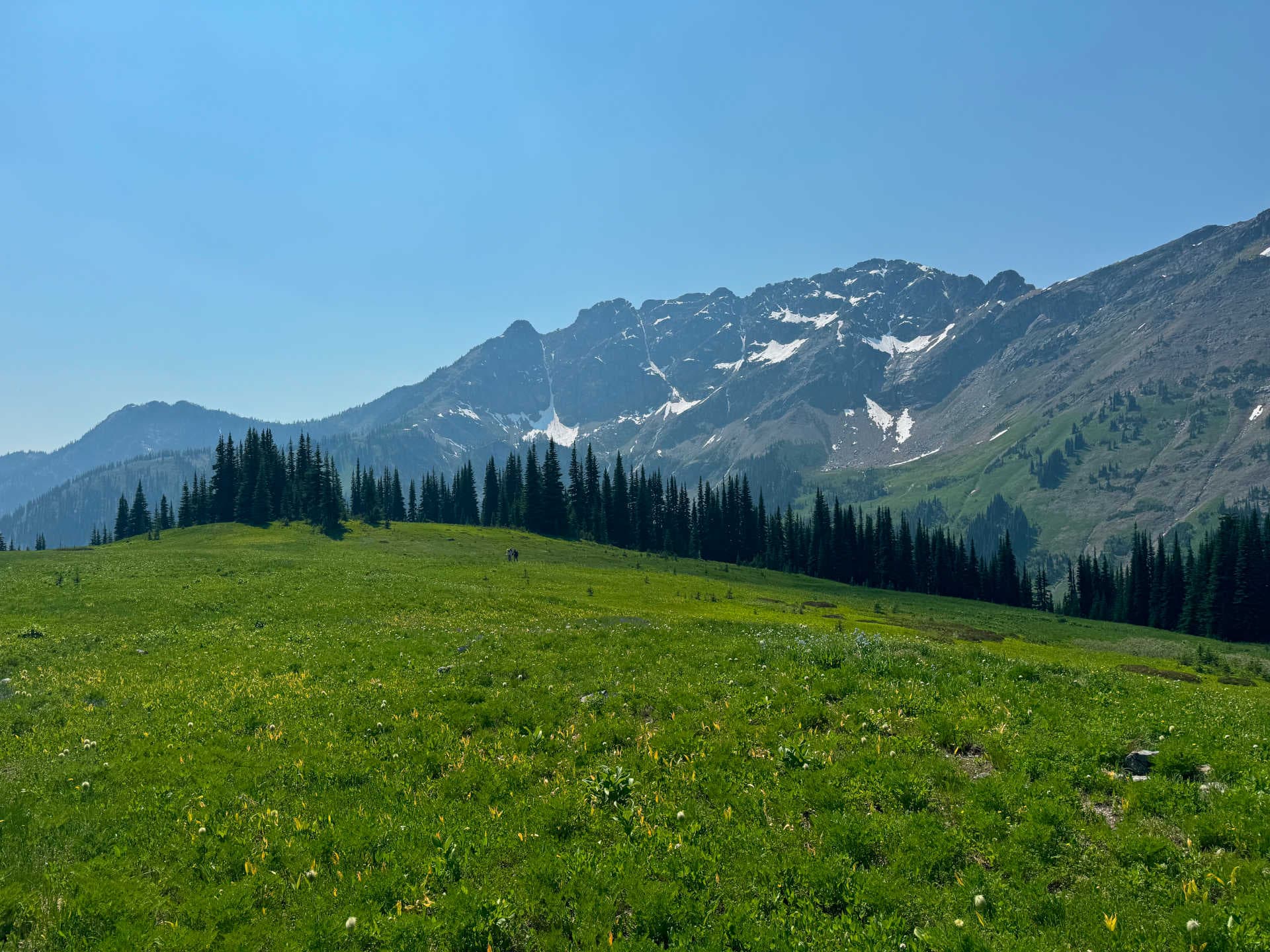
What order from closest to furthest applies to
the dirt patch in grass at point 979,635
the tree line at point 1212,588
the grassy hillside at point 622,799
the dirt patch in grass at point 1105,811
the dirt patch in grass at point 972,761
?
the grassy hillside at point 622,799, the dirt patch in grass at point 1105,811, the dirt patch in grass at point 972,761, the dirt patch in grass at point 979,635, the tree line at point 1212,588

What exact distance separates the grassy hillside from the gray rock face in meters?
0.32

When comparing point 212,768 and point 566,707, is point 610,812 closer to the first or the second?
point 566,707

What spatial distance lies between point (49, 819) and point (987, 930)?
1572 centimetres

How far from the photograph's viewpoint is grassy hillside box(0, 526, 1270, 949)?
29.2 ft

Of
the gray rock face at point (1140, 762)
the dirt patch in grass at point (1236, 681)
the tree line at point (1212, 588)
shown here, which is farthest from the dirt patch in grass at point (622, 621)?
the tree line at point (1212, 588)

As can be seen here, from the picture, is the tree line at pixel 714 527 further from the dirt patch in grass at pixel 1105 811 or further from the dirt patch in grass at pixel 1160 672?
the dirt patch in grass at pixel 1105 811

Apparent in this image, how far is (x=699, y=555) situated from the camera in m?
152

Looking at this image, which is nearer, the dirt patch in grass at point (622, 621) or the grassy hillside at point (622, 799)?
the grassy hillside at point (622, 799)

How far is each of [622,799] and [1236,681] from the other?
4642cm

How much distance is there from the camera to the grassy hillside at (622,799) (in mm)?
8898

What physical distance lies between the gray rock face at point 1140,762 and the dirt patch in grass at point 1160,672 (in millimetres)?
26925

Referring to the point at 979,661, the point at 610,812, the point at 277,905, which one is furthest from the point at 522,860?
the point at 979,661

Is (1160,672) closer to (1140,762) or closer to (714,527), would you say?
(1140,762)

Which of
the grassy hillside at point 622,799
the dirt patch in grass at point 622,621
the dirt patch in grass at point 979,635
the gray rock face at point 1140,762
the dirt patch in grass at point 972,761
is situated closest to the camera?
the grassy hillside at point 622,799
